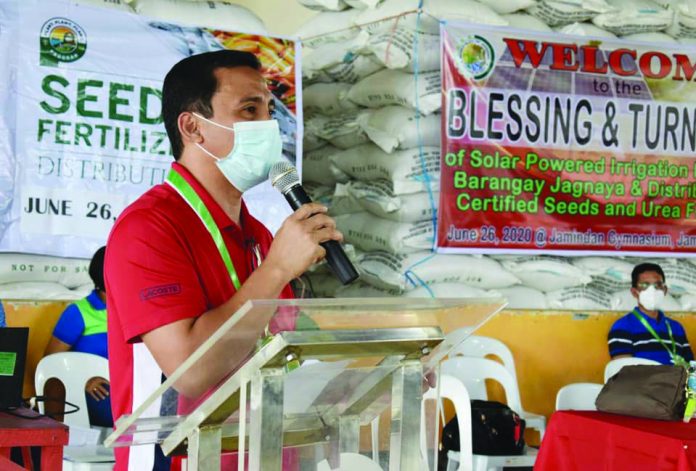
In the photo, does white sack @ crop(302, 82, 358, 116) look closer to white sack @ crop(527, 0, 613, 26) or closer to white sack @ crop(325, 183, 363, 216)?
white sack @ crop(325, 183, 363, 216)

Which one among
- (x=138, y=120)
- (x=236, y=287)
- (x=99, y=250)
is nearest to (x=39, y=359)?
(x=99, y=250)

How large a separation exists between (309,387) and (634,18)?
392 cm

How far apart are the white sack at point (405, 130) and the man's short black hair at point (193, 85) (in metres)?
2.58

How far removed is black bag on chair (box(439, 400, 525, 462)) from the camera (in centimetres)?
385

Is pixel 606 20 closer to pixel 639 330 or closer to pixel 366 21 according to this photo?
pixel 366 21

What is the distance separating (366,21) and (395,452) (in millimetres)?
3455

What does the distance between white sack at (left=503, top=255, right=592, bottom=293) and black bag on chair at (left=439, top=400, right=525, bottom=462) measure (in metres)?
0.95

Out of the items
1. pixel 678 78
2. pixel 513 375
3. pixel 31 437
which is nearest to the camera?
pixel 31 437

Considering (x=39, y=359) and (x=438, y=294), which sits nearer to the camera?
(x=39, y=359)

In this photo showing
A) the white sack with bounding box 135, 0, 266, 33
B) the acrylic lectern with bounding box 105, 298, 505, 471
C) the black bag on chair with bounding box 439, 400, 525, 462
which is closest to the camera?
the acrylic lectern with bounding box 105, 298, 505, 471

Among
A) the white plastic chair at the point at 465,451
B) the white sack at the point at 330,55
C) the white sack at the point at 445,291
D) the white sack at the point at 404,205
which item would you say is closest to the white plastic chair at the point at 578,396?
the white plastic chair at the point at 465,451

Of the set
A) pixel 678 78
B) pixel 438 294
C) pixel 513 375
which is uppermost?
pixel 678 78

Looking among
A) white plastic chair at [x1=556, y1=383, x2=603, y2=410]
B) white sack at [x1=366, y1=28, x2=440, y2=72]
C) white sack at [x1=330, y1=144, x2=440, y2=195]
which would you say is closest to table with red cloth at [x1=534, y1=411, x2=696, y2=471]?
white plastic chair at [x1=556, y1=383, x2=603, y2=410]

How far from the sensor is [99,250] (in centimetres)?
398
